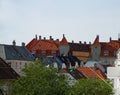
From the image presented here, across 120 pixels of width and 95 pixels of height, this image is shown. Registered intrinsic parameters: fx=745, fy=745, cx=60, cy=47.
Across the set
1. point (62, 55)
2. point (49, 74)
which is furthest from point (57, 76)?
point (62, 55)

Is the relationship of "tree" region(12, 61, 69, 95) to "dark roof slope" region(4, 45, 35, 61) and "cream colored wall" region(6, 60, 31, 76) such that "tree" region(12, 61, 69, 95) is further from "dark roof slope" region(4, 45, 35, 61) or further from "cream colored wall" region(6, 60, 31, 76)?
"cream colored wall" region(6, 60, 31, 76)

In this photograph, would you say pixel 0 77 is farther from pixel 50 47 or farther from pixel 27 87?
pixel 50 47

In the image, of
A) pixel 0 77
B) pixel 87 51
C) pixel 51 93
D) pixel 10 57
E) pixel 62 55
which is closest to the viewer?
pixel 51 93

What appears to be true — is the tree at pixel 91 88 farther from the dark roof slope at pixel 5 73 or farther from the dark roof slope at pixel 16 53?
the dark roof slope at pixel 16 53

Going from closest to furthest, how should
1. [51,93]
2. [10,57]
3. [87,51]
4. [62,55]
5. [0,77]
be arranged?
[51,93] < [0,77] < [10,57] < [62,55] < [87,51]

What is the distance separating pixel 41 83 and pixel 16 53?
2088 inches

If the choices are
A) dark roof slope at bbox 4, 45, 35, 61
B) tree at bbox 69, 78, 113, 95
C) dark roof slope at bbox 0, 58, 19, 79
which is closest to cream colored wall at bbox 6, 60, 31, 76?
dark roof slope at bbox 4, 45, 35, 61

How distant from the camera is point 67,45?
192 meters

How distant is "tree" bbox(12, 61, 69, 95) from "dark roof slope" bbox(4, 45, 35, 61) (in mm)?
46981

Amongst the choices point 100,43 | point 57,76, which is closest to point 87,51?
point 100,43

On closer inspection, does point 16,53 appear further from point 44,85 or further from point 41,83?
point 44,85

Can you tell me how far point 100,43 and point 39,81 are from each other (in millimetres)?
107103

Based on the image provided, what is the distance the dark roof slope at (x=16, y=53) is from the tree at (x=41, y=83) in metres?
47.0

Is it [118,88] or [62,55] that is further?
[62,55]
